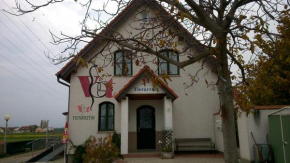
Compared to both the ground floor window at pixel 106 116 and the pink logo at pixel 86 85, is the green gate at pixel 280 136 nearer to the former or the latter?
the ground floor window at pixel 106 116

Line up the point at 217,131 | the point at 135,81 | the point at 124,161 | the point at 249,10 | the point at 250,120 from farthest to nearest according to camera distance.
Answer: the point at 217,131 → the point at 135,81 → the point at 124,161 → the point at 250,120 → the point at 249,10

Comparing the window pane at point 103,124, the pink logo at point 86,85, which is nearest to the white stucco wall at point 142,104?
the pink logo at point 86,85

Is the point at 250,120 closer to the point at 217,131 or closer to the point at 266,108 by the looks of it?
the point at 266,108

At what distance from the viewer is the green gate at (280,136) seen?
8891mm

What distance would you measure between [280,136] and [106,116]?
9323 mm

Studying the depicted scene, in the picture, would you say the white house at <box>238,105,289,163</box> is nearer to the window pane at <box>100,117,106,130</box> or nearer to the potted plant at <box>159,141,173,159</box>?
the potted plant at <box>159,141,173,159</box>

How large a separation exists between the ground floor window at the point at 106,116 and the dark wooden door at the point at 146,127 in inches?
64.4

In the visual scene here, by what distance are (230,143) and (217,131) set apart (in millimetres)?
9839

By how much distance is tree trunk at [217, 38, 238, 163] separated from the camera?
15.4ft

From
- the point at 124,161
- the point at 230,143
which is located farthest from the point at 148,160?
the point at 230,143

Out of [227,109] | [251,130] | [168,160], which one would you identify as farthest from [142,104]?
[227,109]

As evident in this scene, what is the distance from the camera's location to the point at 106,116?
14.8 meters

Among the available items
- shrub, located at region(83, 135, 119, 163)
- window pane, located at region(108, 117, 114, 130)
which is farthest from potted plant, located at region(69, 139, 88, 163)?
shrub, located at region(83, 135, 119, 163)

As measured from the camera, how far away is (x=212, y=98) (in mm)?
15062
